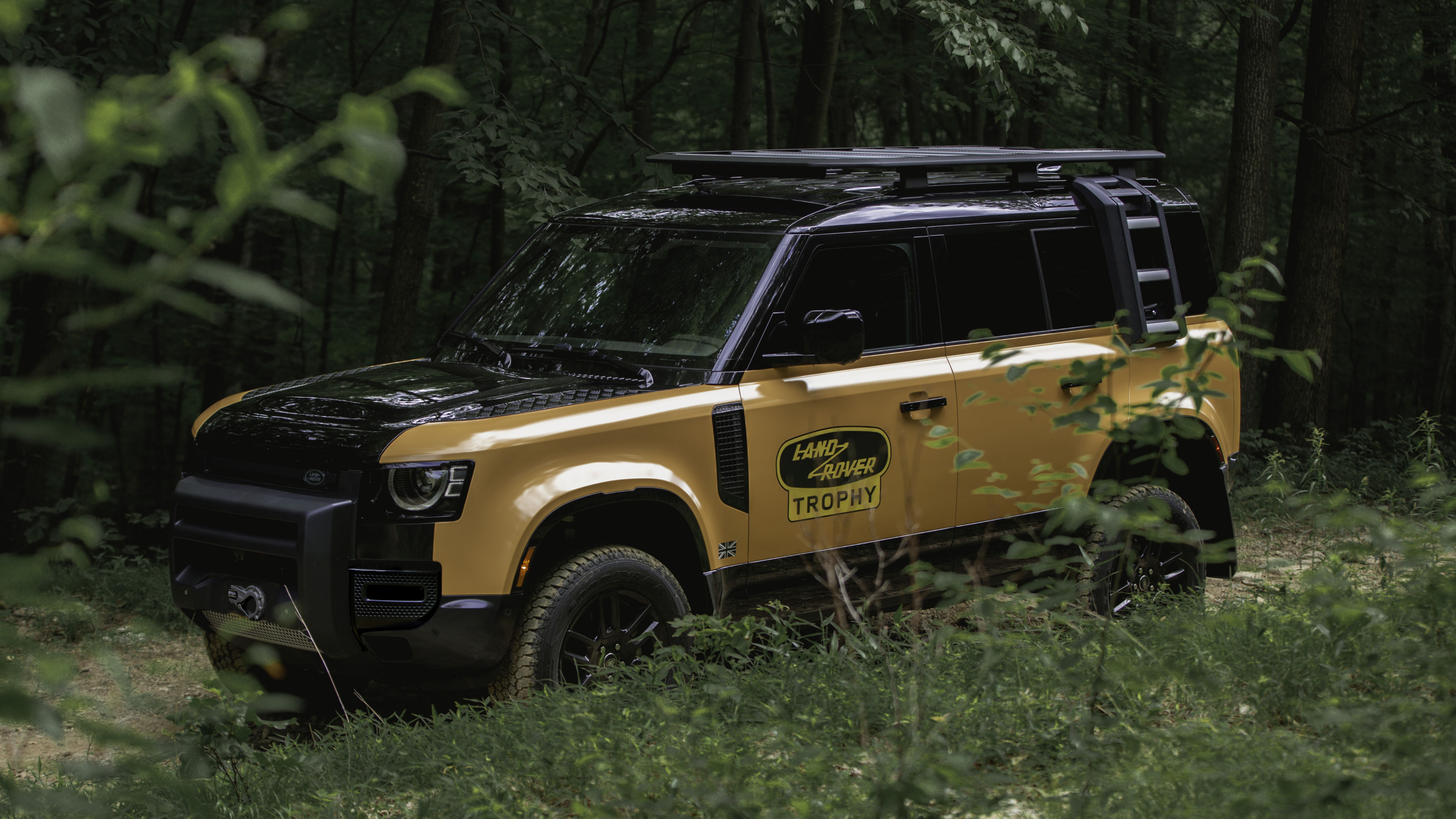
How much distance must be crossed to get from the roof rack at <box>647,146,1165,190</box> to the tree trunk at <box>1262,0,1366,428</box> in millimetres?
7689

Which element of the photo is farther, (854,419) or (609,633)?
(854,419)

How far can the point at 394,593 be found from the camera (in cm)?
437

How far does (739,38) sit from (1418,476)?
1129cm

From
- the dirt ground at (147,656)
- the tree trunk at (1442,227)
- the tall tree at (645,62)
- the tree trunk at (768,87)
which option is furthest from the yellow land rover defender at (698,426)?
the tree trunk at (1442,227)

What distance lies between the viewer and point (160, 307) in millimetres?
16203

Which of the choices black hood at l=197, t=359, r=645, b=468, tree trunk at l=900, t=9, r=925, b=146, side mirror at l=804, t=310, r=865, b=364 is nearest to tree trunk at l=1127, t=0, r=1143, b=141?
tree trunk at l=900, t=9, r=925, b=146

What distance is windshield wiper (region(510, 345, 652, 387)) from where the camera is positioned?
5.09 metres

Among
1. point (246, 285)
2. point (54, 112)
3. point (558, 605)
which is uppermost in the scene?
point (54, 112)

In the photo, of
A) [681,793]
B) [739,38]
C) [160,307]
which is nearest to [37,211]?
[681,793]

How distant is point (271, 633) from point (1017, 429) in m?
3.35

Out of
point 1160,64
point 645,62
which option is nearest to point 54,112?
point 645,62

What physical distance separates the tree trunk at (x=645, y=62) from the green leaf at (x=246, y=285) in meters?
14.4

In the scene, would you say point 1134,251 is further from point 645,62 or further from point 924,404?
point 645,62

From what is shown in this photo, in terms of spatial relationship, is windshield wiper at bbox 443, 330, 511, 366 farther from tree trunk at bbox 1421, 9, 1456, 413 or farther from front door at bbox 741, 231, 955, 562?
tree trunk at bbox 1421, 9, 1456, 413
